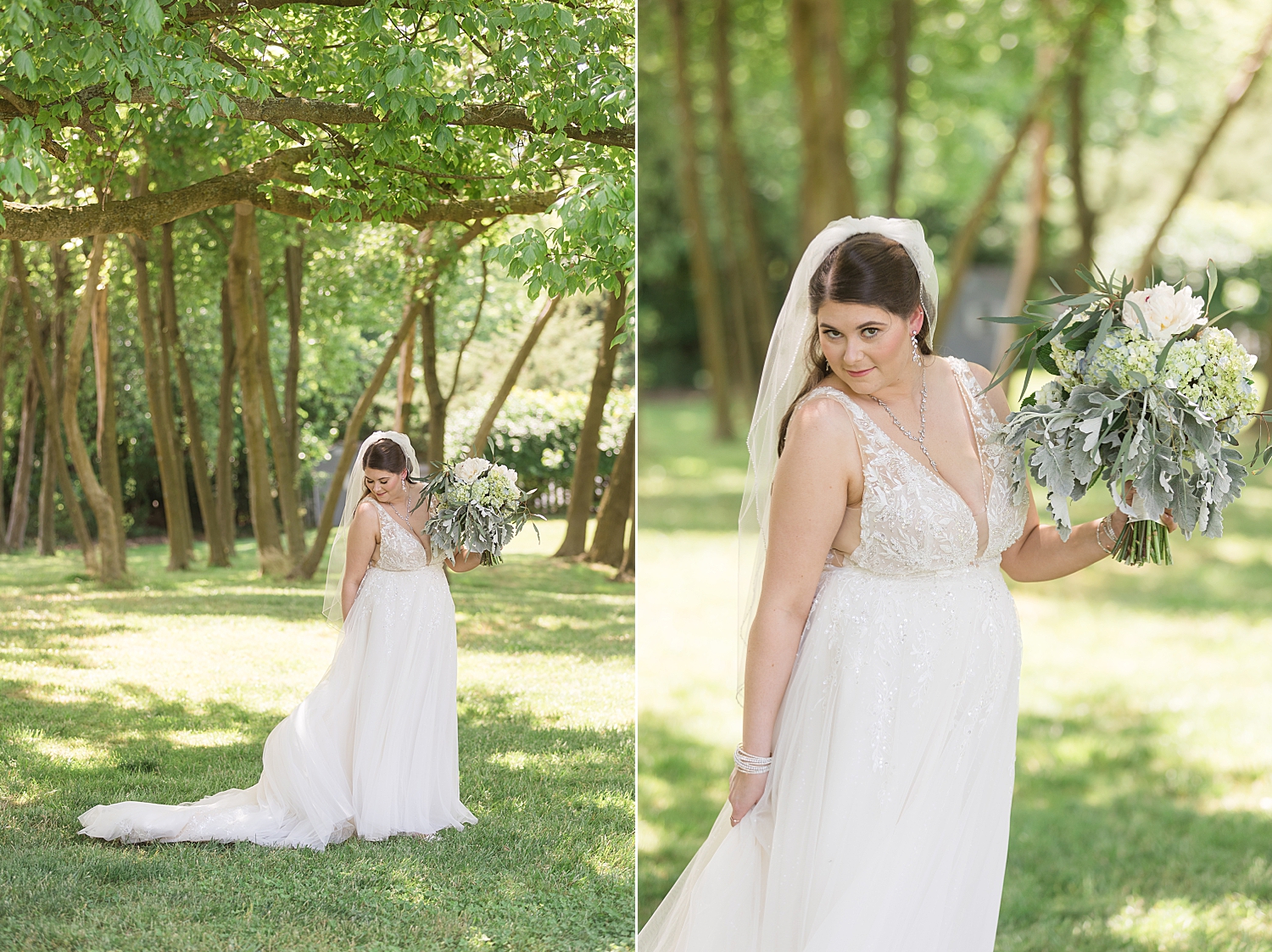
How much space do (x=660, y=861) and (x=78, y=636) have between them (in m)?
2.29

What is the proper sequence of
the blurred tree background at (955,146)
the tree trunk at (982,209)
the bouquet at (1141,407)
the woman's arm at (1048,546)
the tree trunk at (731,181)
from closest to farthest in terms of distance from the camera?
the bouquet at (1141,407) < the woman's arm at (1048,546) < the tree trunk at (982,209) < the blurred tree background at (955,146) < the tree trunk at (731,181)

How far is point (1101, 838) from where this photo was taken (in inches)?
172

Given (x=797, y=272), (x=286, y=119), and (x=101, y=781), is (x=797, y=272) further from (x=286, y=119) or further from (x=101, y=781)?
(x=101, y=781)

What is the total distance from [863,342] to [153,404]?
→ 1850 mm

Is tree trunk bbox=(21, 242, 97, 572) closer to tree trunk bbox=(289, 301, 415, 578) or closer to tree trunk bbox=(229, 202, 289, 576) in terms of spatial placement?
tree trunk bbox=(229, 202, 289, 576)

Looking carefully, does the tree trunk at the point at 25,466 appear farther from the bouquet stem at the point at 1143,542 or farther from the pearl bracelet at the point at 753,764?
the bouquet stem at the point at 1143,542

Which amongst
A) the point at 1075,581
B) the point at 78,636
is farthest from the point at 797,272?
the point at 1075,581

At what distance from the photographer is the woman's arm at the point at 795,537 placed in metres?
2.13

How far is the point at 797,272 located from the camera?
226 centimetres

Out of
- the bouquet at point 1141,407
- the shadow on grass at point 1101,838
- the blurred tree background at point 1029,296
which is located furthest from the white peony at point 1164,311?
the shadow on grass at point 1101,838

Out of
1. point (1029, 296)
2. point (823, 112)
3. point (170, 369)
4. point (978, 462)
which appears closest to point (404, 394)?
point (170, 369)

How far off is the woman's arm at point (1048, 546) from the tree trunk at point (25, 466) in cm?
231

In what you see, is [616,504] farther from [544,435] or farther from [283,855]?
[283,855]

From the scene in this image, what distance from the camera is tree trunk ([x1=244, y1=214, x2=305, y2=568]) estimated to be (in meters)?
2.92
